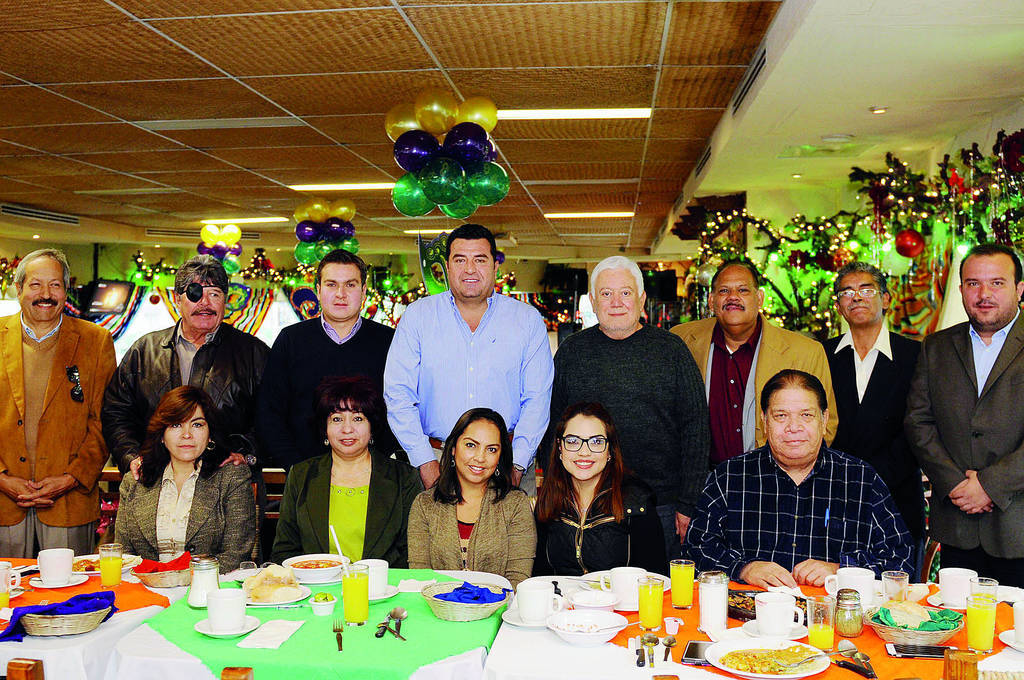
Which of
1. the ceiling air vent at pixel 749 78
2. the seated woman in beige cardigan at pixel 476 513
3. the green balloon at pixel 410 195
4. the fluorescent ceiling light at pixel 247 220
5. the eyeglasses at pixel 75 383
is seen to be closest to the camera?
the seated woman in beige cardigan at pixel 476 513

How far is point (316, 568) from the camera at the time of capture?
2592mm

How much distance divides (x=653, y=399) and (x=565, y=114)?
3458 millimetres

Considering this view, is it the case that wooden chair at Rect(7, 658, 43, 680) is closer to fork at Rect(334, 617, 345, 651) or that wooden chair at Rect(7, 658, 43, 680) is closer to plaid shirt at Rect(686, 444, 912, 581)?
fork at Rect(334, 617, 345, 651)

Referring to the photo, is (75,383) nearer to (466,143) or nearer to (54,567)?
(54,567)

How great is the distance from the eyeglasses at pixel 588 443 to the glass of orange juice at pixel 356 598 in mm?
971

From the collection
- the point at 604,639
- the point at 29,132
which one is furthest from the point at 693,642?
the point at 29,132

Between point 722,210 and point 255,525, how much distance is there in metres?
6.82

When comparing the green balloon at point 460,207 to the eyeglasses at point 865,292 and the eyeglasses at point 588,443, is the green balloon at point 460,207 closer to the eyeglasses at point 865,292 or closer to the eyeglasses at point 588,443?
the eyeglasses at point 865,292

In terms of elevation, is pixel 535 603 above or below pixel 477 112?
below

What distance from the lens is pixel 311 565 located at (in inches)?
105

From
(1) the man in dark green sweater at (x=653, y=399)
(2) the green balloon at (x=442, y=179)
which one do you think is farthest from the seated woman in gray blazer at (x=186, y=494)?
(2) the green balloon at (x=442, y=179)

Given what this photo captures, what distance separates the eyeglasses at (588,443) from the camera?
300 cm

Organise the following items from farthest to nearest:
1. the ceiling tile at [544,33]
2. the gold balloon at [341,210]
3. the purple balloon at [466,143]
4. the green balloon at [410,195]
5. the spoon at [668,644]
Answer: the gold balloon at [341,210] < the green balloon at [410,195] < the purple balloon at [466,143] < the ceiling tile at [544,33] < the spoon at [668,644]

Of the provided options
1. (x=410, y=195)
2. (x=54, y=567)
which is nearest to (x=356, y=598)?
(x=54, y=567)
